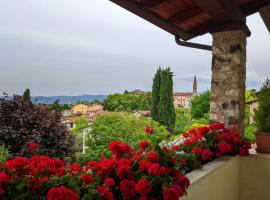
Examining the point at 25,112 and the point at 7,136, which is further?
the point at 25,112

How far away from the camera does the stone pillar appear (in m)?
3.35

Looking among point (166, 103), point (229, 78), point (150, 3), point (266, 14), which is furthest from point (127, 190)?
point (166, 103)

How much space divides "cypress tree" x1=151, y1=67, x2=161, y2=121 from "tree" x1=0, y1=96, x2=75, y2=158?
1020 cm

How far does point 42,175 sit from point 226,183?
1.79m

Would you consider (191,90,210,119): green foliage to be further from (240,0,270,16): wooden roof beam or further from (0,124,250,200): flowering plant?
(0,124,250,200): flowering plant

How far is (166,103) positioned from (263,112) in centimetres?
1192

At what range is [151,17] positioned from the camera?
9.93 ft

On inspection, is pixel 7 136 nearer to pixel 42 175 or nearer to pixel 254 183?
pixel 254 183

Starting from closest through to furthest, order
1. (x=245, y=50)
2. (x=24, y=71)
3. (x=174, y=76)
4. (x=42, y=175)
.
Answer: (x=42, y=175) → (x=245, y=50) → (x=24, y=71) → (x=174, y=76)

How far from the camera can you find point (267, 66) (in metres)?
5.39

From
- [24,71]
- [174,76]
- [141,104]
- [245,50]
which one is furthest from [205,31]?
[141,104]

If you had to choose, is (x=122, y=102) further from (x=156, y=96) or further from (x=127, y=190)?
(x=127, y=190)

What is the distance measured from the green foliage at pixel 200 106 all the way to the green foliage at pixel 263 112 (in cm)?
1161

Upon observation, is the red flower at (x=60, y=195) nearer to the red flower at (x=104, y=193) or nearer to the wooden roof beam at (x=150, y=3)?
the red flower at (x=104, y=193)
